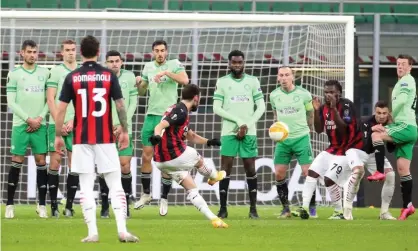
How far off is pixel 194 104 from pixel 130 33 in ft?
21.4

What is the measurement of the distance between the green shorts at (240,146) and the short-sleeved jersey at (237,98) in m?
0.08

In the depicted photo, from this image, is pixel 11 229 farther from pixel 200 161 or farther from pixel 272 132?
pixel 272 132

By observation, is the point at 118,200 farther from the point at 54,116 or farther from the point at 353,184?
the point at 353,184

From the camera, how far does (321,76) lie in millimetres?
17531

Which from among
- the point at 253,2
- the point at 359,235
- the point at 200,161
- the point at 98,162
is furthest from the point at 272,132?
the point at 253,2

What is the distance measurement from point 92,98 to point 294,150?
5078 mm

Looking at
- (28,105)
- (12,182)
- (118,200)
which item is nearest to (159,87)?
(28,105)

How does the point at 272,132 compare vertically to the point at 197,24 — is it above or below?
below

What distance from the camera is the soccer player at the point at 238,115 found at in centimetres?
1452

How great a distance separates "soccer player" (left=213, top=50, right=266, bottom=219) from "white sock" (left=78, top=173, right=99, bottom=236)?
4.35m

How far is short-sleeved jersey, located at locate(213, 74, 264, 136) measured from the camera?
14.6 meters

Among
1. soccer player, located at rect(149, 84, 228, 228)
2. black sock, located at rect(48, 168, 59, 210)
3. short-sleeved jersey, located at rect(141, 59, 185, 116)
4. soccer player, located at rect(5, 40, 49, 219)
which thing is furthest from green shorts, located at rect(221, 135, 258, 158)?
soccer player, located at rect(5, 40, 49, 219)

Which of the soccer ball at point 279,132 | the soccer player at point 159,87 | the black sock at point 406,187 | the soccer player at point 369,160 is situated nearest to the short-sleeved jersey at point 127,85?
the soccer player at point 159,87

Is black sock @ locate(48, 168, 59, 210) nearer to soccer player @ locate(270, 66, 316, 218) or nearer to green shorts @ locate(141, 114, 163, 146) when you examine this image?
green shorts @ locate(141, 114, 163, 146)
